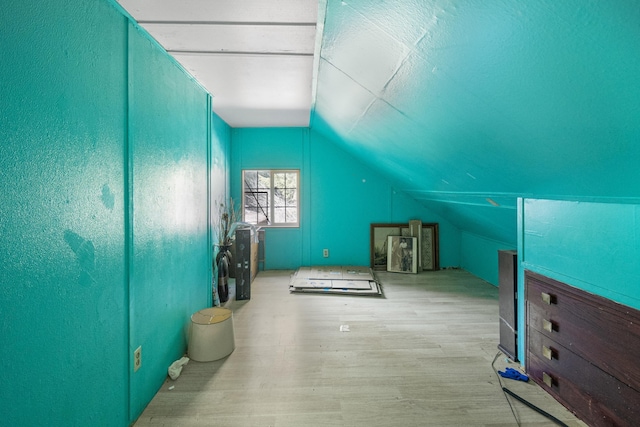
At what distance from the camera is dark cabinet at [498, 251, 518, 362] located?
86.2 inches

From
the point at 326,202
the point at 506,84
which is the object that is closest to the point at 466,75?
the point at 506,84

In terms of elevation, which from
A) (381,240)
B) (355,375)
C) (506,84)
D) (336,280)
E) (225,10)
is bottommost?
(355,375)

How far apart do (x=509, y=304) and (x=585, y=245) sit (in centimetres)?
82

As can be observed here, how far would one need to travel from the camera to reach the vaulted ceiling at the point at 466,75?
0.83m

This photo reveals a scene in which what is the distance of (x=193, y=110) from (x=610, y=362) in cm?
295

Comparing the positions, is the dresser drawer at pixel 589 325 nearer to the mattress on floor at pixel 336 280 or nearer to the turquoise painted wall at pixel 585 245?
the turquoise painted wall at pixel 585 245

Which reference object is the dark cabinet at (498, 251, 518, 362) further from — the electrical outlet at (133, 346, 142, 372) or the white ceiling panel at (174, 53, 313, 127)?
the electrical outlet at (133, 346, 142, 372)

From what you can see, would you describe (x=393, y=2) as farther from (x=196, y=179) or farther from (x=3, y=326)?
(x=196, y=179)

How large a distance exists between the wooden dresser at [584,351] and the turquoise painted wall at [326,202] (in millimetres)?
2950

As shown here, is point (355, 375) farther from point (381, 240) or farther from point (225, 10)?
point (381, 240)

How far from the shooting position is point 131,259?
1559mm

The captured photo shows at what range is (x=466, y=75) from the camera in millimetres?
1240

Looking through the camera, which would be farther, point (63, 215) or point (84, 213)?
point (84, 213)

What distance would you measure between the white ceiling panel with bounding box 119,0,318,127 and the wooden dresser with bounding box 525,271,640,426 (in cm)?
210
